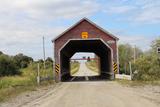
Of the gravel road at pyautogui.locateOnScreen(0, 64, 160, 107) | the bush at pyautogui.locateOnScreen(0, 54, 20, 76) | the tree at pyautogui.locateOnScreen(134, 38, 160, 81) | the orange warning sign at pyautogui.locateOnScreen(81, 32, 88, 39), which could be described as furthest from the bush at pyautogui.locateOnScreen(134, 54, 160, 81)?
the bush at pyautogui.locateOnScreen(0, 54, 20, 76)

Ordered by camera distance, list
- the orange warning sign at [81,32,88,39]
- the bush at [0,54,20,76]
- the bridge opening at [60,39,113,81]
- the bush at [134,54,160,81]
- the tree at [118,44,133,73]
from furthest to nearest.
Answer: the tree at [118,44,133,73]
the bush at [0,54,20,76]
the bridge opening at [60,39,113,81]
the orange warning sign at [81,32,88,39]
the bush at [134,54,160,81]

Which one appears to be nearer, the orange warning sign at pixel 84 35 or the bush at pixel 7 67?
the orange warning sign at pixel 84 35

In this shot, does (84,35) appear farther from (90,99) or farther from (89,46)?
(90,99)

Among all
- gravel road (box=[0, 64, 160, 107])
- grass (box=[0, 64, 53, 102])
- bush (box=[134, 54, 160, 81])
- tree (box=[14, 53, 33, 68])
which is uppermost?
tree (box=[14, 53, 33, 68])

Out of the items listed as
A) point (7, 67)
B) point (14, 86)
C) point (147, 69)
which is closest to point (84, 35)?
point (147, 69)

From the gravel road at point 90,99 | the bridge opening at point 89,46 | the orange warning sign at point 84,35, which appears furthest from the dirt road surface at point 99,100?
the bridge opening at point 89,46

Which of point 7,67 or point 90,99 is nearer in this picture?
point 90,99

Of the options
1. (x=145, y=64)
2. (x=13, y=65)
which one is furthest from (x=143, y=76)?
(x=13, y=65)

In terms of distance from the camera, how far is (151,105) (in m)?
15.6

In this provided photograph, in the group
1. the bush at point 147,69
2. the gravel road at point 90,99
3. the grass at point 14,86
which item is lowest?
the gravel road at point 90,99

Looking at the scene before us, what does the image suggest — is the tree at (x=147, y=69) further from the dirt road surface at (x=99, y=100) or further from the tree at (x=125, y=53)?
the tree at (x=125, y=53)

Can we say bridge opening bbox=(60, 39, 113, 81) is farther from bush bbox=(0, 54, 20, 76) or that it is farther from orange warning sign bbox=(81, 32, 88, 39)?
bush bbox=(0, 54, 20, 76)

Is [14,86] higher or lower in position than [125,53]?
lower

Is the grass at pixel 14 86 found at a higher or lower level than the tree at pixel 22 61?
lower
